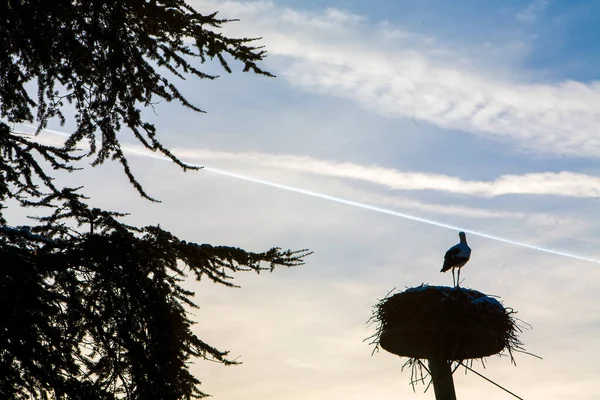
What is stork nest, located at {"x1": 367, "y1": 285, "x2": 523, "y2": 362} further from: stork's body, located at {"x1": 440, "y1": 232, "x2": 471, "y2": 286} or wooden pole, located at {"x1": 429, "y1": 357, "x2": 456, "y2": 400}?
stork's body, located at {"x1": 440, "y1": 232, "x2": 471, "y2": 286}

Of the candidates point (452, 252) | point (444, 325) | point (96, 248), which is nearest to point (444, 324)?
point (444, 325)

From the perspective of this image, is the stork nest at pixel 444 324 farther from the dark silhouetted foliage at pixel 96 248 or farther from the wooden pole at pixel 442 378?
the dark silhouetted foliage at pixel 96 248

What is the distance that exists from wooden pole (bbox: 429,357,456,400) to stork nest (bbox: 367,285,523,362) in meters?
0.10

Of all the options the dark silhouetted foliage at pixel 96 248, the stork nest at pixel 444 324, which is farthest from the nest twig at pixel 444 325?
the dark silhouetted foliage at pixel 96 248

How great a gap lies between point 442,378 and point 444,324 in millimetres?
856

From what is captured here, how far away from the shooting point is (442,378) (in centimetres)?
1019

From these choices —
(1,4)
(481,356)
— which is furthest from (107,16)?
(481,356)

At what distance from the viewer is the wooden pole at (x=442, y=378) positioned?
1002 cm

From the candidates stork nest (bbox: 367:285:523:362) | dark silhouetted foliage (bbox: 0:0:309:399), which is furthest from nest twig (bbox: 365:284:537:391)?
dark silhouetted foliage (bbox: 0:0:309:399)

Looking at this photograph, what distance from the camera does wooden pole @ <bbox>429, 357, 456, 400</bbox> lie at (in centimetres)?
1002

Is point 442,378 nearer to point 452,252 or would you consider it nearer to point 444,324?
point 444,324

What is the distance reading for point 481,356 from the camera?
36.8ft

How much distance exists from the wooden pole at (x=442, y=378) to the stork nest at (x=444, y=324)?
0.10 meters

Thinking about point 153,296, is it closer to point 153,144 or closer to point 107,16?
point 153,144
